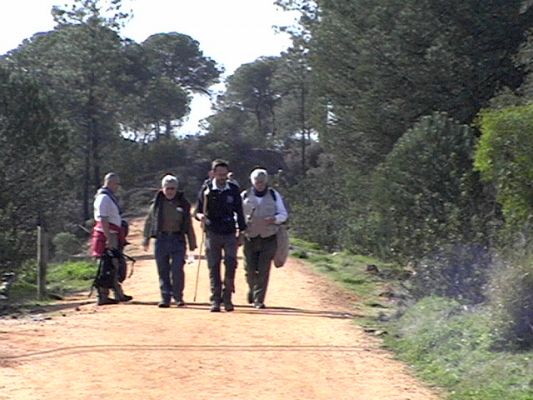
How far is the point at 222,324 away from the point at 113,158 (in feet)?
154

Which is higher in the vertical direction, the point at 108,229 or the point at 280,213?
the point at 280,213

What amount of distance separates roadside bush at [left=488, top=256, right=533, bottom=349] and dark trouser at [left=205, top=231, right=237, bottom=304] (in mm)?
4230

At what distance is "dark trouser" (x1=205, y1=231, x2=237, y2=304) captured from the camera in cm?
1357

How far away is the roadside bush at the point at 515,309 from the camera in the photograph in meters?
9.98

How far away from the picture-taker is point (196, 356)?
33.6 feet

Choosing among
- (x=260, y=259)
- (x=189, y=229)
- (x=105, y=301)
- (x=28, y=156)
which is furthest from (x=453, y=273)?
(x=28, y=156)

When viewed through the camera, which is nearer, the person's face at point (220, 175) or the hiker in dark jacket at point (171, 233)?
the person's face at point (220, 175)

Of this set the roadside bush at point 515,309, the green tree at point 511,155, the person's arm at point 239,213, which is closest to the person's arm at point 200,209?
the person's arm at point 239,213

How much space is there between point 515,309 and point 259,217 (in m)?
4.86

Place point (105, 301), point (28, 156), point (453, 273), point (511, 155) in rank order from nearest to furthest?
point (453, 273) < point (105, 301) < point (511, 155) < point (28, 156)

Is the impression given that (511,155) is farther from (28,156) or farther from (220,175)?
(28,156)

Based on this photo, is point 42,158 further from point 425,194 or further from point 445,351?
point 445,351

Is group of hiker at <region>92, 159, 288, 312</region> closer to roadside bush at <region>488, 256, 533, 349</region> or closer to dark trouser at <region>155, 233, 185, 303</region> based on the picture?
dark trouser at <region>155, 233, 185, 303</region>

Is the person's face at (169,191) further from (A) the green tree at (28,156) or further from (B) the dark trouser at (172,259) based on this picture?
(A) the green tree at (28,156)
